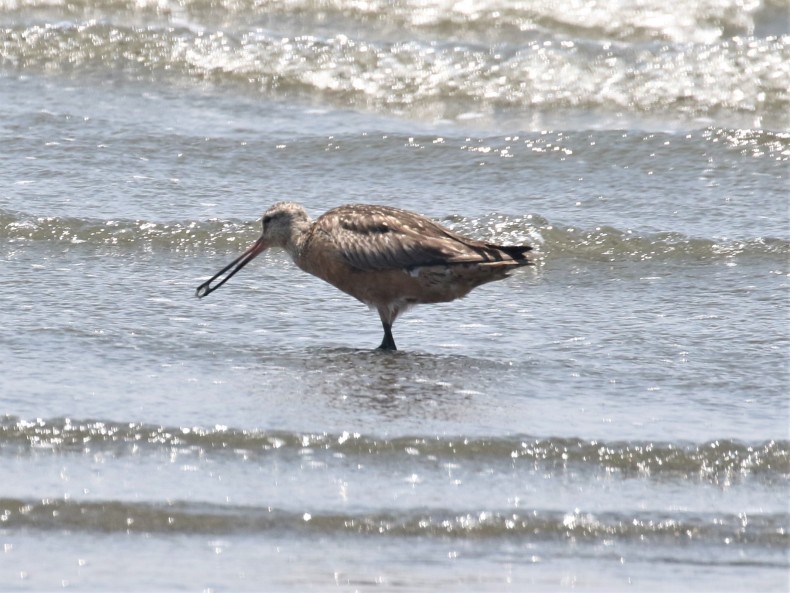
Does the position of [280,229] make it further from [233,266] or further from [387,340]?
[387,340]

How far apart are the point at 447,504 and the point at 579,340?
1.98 meters

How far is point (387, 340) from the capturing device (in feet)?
22.3

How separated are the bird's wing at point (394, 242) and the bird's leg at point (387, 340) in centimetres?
27

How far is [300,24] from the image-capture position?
1248cm

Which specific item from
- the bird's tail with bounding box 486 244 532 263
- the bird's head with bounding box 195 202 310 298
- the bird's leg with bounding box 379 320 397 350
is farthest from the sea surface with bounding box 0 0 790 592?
the bird's tail with bounding box 486 244 532 263

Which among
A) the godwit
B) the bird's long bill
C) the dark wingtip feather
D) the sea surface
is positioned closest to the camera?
the sea surface

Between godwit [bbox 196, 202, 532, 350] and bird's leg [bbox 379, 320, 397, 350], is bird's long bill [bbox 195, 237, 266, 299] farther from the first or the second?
bird's leg [bbox 379, 320, 397, 350]

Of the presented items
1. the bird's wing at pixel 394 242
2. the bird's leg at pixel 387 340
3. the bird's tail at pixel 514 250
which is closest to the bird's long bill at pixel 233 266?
the bird's wing at pixel 394 242

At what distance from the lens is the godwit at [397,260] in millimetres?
6844

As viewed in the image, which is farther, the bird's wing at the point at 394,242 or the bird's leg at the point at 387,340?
the bird's wing at the point at 394,242

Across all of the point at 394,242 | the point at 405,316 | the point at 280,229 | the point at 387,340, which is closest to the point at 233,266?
the point at 280,229

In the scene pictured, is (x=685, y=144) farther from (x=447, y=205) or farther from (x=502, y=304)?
(x=502, y=304)

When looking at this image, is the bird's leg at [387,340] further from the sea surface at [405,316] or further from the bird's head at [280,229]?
the bird's head at [280,229]

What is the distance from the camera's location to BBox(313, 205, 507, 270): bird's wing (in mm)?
6859
